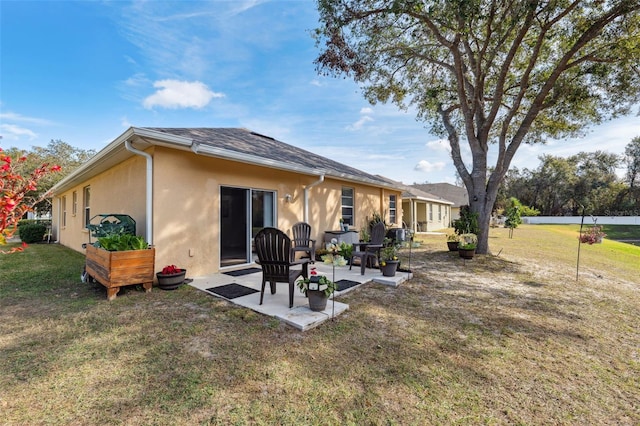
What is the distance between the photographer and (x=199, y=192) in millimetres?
5621

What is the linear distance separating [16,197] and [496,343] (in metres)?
4.77

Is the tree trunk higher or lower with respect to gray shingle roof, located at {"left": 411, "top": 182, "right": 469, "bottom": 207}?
lower

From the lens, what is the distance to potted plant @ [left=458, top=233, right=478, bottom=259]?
26.7ft

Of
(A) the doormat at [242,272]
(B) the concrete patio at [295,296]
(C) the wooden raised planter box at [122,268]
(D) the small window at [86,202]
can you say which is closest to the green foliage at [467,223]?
(B) the concrete patio at [295,296]

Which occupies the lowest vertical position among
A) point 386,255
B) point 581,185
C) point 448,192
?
point 386,255

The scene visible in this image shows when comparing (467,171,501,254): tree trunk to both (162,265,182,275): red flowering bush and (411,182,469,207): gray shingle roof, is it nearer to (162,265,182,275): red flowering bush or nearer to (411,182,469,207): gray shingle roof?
(162,265,182,275): red flowering bush

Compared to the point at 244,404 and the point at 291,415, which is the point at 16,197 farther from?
the point at 291,415

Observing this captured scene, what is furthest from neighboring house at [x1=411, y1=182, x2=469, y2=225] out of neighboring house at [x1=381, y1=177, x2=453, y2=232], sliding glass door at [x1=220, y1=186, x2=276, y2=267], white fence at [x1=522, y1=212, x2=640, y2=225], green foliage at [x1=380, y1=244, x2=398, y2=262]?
green foliage at [x1=380, y1=244, x2=398, y2=262]

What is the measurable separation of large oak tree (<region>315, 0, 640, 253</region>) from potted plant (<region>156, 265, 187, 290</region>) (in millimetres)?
6492

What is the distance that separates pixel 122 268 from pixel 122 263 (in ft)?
0.26

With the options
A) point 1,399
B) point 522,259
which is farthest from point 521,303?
point 1,399

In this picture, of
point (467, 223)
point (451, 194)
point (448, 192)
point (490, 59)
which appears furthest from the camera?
point (448, 192)

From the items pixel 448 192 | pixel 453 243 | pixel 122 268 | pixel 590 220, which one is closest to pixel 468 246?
pixel 453 243

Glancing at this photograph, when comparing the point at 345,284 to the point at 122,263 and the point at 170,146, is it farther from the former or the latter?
the point at 170,146
